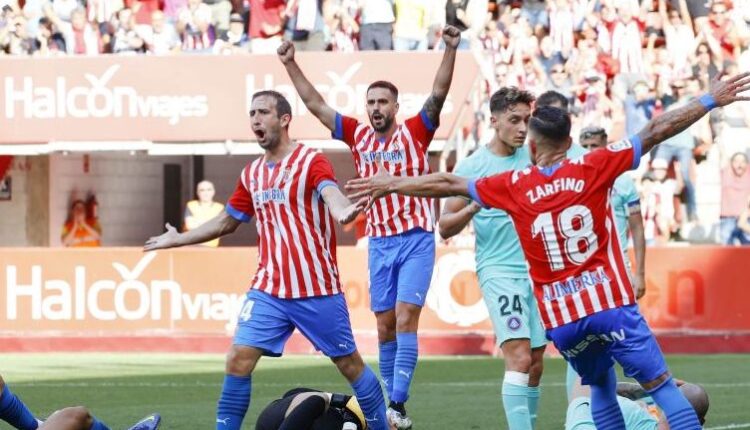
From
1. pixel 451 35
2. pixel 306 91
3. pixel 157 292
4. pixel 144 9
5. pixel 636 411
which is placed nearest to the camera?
pixel 636 411

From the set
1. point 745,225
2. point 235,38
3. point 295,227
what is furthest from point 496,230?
point 235,38

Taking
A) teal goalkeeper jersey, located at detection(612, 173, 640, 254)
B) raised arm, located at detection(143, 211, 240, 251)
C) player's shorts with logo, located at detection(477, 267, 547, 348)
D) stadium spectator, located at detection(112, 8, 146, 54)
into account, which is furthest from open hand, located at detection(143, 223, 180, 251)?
stadium spectator, located at detection(112, 8, 146, 54)

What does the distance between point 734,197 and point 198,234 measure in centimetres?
1352

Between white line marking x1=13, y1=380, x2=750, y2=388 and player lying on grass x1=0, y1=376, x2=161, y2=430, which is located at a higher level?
player lying on grass x1=0, y1=376, x2=161, y2=430

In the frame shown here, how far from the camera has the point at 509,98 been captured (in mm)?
11430

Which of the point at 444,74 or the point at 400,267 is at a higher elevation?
the point at 444,74

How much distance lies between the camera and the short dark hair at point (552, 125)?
9.07m

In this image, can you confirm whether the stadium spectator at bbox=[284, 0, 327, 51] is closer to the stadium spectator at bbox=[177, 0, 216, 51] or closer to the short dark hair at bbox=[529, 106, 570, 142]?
the stadium spectator at bbox=[177, 0, 216, 51]

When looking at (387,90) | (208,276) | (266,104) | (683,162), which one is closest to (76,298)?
(208,276)

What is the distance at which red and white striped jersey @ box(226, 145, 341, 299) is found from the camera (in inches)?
424

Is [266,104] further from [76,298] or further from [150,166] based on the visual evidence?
[150,166]

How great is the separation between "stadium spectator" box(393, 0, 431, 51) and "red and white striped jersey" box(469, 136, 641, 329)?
1656 cm

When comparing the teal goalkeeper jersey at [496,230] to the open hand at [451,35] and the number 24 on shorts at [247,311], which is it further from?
the number 24 on shorts at [247,311]

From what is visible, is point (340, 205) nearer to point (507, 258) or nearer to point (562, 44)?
point (507, 258)
